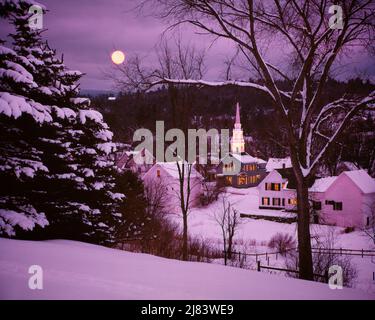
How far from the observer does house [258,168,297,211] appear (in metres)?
42.6

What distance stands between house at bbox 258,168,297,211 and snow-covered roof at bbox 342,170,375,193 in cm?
786

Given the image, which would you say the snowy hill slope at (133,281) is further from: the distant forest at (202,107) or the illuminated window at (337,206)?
the illuminated window at (337,206)

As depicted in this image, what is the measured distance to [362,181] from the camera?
36.8m

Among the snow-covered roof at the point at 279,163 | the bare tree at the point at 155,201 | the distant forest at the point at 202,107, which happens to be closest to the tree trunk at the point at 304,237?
the distant forest at the point at 202,107

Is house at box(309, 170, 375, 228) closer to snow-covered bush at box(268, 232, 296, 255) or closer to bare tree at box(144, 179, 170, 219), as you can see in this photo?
snow-covered bush at box(268, 232, 296, 255)

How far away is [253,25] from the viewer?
307 inches

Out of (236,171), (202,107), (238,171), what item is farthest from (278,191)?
(202,107)

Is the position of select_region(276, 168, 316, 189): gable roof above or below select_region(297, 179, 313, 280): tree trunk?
above

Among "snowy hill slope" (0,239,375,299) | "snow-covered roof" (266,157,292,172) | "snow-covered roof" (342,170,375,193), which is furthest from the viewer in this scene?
"snow-covered roof" (266,157,292,172)

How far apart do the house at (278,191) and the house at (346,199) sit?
418 cm

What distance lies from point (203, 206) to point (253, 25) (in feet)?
128

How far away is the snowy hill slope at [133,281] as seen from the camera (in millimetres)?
4484

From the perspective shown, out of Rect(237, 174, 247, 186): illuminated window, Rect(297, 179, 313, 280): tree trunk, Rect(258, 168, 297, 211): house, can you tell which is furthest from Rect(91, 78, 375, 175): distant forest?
Rect(237, 174, 247, 186): illuminated window

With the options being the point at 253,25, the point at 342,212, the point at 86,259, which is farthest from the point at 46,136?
the point at 342,212
